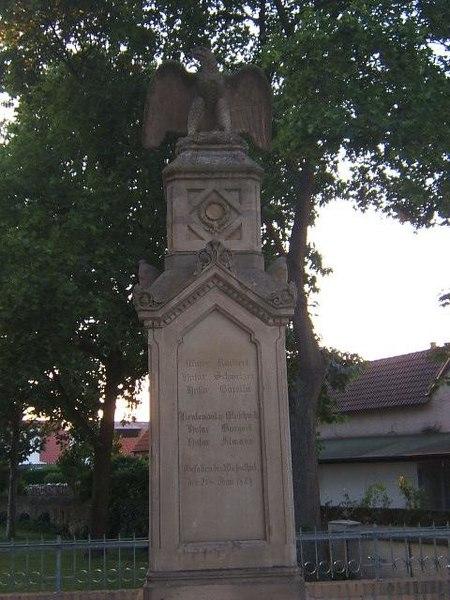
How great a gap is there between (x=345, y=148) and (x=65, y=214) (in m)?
7.79

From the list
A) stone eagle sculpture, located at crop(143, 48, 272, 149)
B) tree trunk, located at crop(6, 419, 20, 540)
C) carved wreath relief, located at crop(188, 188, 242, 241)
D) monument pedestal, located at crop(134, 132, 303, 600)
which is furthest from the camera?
tree trunk, located at crop(6, 419, 20, 540)

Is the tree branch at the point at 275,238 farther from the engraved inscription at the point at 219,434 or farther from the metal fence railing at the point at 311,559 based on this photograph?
the engraved inscription at the point at 219,434

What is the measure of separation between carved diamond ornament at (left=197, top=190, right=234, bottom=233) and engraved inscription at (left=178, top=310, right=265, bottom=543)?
0.98 m

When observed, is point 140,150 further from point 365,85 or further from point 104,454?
point 104,454

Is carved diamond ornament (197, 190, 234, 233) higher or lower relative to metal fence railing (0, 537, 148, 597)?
higher

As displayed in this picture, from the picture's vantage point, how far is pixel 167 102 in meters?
9.12

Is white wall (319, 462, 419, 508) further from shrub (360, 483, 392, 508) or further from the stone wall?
the stone wall

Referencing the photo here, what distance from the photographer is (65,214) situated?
1964 centimetres

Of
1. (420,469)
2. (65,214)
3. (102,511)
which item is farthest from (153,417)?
(420,469)

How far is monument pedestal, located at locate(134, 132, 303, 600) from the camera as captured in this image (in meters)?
7.27

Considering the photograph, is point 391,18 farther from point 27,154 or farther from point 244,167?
point 27,154

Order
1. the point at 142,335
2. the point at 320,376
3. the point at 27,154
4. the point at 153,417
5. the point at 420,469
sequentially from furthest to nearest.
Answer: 1. the point at 420,469
2. the point at 27,154
3. the point at 142,335
4. the point at 320,376
5. the point at 153,417

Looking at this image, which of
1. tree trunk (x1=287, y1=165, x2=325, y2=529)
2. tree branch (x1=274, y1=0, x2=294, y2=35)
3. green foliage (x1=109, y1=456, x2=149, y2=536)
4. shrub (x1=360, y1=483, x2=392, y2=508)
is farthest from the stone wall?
tree branch (x1=274, y1=0, x2=294, y2=35)

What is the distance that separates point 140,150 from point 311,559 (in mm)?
10713
